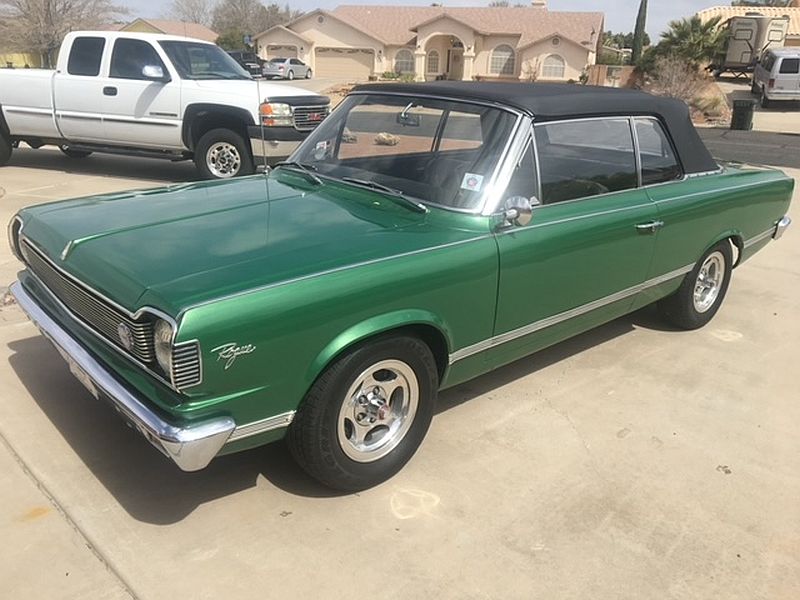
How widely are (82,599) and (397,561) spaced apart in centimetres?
113

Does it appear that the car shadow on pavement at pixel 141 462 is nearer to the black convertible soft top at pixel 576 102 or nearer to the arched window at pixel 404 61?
the black convertible soft top at pixel 576 102

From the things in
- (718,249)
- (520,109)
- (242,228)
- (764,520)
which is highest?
(520,109)

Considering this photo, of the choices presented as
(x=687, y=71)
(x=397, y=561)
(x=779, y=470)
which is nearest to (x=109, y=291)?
(x=397, y=561)

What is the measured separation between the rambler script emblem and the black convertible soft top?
6.40ft

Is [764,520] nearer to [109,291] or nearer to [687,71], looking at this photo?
[109,291]

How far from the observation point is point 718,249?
4977 millimetres

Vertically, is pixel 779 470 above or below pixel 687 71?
below

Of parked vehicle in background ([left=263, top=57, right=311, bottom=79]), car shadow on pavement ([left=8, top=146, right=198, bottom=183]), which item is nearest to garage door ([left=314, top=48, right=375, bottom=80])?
parked vehicle in background ([left=263, top=57, right=311, bottom=79])

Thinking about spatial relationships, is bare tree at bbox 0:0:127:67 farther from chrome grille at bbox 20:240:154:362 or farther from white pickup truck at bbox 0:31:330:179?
chrome grille at bbox 20:240:154:362

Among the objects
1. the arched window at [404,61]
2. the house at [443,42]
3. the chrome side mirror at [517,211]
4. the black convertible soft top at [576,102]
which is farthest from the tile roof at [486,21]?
the chrome side mirror at [517,211]

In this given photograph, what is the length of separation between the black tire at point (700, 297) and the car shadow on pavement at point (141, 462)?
1710mm

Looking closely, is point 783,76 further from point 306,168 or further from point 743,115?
point 306,168

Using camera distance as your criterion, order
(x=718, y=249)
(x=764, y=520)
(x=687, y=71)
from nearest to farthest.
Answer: (x=764, y=520), (x=718, y=249), (x=687, y=71)

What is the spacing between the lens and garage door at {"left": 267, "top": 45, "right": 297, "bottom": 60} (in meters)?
53.6
